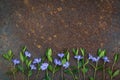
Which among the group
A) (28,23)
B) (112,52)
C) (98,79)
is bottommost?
(98,79)

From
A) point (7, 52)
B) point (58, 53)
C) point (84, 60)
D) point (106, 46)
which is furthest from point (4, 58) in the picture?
point (106, 46)

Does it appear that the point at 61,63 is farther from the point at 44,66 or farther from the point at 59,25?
the point at 59,25

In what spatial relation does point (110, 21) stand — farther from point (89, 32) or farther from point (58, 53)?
point (58, 53)

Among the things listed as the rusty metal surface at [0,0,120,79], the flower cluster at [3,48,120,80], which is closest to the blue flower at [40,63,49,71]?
the flower cluster at [3,48,120,80]

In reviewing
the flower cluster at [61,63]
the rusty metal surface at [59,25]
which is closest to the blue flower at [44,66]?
the flower cluster at [61,63]

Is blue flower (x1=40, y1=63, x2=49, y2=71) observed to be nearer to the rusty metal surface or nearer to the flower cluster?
the flower cluster

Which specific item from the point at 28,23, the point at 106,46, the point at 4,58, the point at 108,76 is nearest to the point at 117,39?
the point at 106,46

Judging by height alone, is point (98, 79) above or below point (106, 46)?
below

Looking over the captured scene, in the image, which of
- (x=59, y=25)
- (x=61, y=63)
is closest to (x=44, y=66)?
(x=61, y=63)
